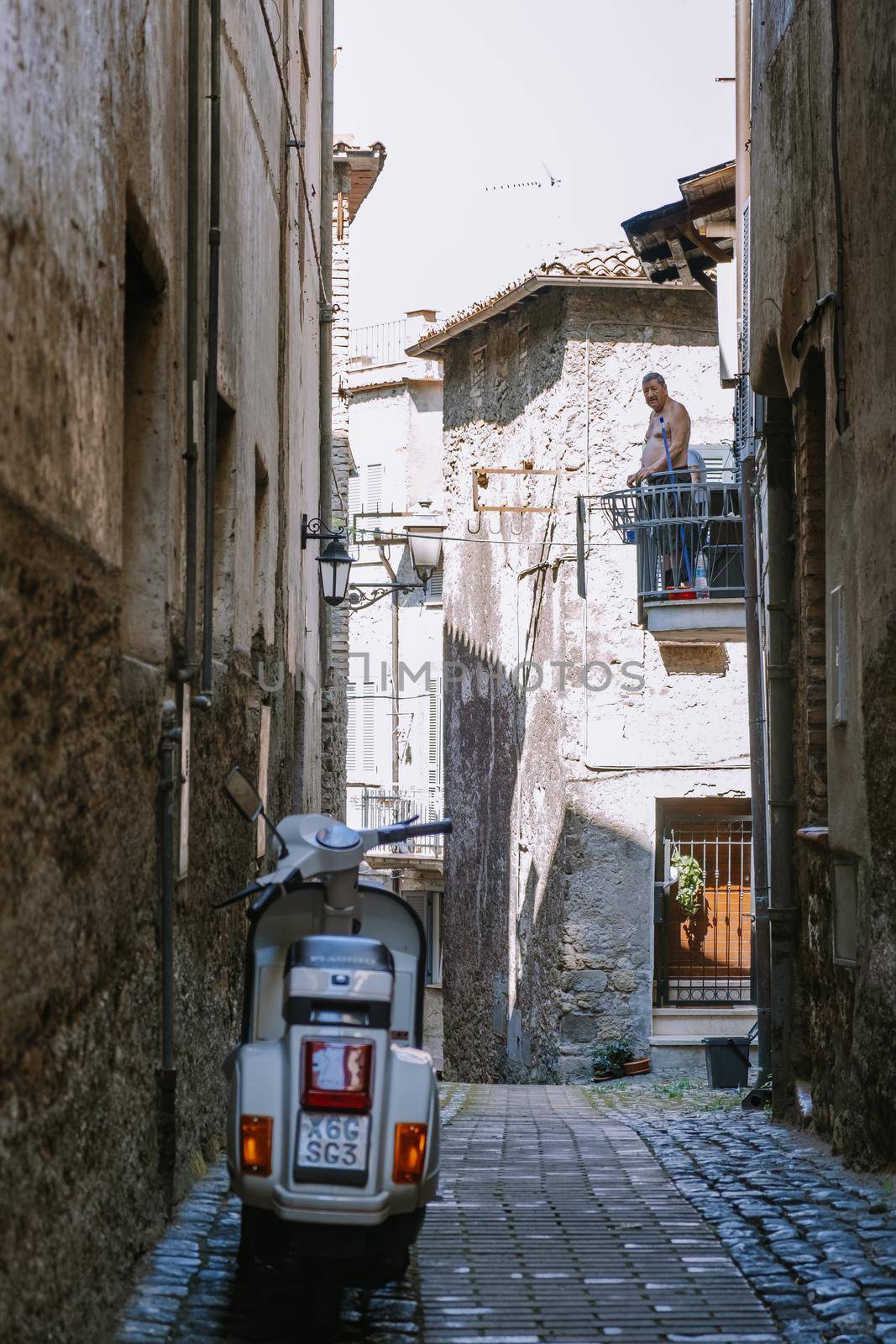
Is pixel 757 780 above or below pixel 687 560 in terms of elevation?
below

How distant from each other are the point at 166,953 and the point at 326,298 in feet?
39.9

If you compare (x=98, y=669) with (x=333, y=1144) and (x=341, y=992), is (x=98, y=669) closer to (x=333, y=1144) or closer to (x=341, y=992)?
(x=341, y=992)

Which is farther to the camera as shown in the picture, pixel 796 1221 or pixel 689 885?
pixel 689 885

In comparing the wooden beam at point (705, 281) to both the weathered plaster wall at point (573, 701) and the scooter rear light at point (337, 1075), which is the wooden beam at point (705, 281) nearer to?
the weathered plaster wall at point (573, 701)

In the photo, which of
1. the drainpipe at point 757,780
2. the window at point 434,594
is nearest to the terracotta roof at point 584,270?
the drainpipe at point 757,780

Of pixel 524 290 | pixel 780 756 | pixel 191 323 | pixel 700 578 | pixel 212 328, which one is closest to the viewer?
pixel 191 323

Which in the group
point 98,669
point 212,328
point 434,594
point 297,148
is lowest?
point 98,669

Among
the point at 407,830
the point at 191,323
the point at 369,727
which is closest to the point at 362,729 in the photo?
the point at 369,727

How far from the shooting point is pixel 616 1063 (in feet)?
56.5

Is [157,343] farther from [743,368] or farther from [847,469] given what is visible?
[743,368]

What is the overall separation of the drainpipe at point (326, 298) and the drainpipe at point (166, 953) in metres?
10.1

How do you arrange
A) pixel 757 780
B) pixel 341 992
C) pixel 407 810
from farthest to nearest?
pixel 407 810 → pixel 757 780 → pixel 341 992

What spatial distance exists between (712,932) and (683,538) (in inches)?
175

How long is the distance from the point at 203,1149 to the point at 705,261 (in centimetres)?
1150
